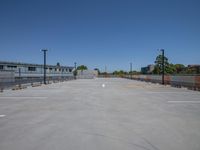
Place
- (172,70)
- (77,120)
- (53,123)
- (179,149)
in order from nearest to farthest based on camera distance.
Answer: (179,149)
(53,123)
(77,120)
(172,70)

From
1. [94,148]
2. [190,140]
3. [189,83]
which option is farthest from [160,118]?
[189,83]

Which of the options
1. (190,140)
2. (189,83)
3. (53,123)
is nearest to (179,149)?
(190,140)

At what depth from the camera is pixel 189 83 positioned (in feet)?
105

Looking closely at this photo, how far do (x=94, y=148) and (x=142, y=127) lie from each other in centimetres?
283

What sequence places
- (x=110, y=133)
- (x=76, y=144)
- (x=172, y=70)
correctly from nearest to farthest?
1. (x=76, y=144)
2. (x=110, y=133)
3. (x=172, y=70)

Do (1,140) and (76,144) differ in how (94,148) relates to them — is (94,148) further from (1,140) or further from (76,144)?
(1,140)

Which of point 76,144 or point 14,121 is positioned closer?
point 76,144

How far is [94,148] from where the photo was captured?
19.6 feet

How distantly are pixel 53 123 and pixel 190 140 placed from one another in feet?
16.0

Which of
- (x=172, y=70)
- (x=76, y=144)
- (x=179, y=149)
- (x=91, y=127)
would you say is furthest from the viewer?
(x=172, y=70)

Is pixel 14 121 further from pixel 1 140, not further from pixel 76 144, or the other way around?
pixel 76 144

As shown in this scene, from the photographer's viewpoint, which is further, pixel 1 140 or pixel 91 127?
pixel 91 127

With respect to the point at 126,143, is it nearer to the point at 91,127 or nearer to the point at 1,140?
the point at 91,127

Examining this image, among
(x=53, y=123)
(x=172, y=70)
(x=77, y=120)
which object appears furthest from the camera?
(x=172, y=70)
